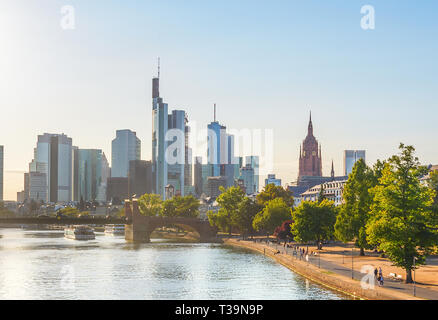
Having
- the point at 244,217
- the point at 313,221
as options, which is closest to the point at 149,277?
the point at 313,221

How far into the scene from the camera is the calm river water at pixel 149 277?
229ft

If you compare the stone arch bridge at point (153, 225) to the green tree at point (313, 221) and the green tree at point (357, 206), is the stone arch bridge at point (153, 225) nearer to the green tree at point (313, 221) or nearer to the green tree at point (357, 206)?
the green tree at point (313, 221)

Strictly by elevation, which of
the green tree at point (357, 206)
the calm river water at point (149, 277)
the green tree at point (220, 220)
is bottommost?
the calm river water at point (149, 277)

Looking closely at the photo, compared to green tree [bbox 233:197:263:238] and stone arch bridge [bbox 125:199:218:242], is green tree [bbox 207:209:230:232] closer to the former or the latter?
stone arch bridge [bbox 125:199:218:242]

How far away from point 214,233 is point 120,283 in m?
102

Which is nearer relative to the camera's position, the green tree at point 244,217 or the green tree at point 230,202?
the green tree at point 244,217

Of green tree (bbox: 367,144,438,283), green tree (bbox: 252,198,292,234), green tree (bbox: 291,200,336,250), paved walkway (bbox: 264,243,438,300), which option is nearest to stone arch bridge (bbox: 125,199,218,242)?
green tree (bbox: 252,198,292,234)

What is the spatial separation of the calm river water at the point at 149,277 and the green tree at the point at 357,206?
42.8 feet

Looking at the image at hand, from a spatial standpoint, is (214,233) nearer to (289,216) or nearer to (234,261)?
(289,216)

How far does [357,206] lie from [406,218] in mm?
36203

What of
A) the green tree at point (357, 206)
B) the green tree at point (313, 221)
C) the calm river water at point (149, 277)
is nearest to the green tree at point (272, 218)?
the calm river water at point (149, 277)

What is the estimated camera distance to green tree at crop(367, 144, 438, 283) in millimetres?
64875

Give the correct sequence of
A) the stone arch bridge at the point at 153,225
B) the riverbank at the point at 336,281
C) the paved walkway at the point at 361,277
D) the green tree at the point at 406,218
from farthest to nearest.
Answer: the stone arch bridge at the point at 153,225 → the green tree at the point at 406,218 → the paved walkway at the point at 361,277 → the riverbank at the point at 336,281
